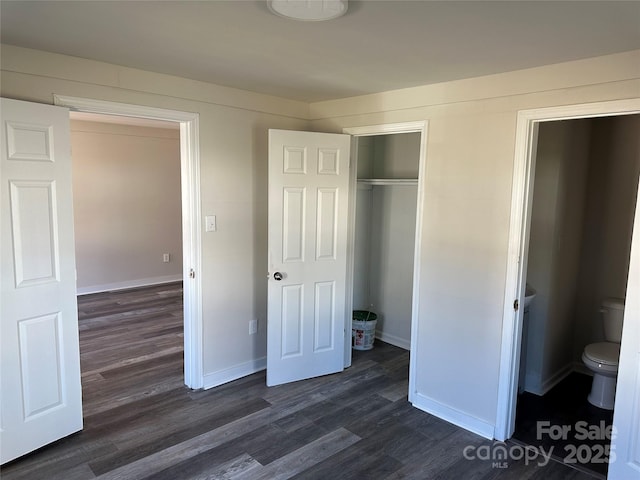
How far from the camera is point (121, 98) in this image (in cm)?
275

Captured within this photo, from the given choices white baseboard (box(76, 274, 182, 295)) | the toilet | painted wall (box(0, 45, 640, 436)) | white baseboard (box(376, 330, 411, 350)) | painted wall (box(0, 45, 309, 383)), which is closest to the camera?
painted wall (box(0, 45, 640, 436))

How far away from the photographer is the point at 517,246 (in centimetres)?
263

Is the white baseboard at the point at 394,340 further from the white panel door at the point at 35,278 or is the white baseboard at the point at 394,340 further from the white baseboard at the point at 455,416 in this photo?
the white panel door at the point at 35,278

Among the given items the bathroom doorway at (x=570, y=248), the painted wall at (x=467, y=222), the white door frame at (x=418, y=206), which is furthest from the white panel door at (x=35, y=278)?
the bathroom doorway at (x=570, y=248)

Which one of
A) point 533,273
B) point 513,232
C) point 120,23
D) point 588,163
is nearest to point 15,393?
point 120,23

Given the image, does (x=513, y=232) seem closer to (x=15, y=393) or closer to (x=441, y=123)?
(x=441, y=123)

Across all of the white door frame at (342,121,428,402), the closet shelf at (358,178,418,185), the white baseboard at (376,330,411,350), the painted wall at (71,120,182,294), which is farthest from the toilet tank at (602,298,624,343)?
the painted wall at (71,120,182,294)

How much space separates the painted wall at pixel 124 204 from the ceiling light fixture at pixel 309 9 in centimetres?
504

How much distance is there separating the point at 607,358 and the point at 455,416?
1209 millimetres

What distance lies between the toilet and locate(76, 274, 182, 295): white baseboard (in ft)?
18.3

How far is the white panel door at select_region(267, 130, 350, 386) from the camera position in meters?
3.33

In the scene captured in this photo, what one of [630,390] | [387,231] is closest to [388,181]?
[387,231]

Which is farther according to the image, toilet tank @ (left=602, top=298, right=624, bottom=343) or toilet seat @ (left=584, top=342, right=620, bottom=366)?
toilet tank @ (left=602, top=298, right=624, bottom=343)

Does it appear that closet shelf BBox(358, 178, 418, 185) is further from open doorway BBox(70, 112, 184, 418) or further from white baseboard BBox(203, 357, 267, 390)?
open doorway BBox(70, 112, 184, 418)
